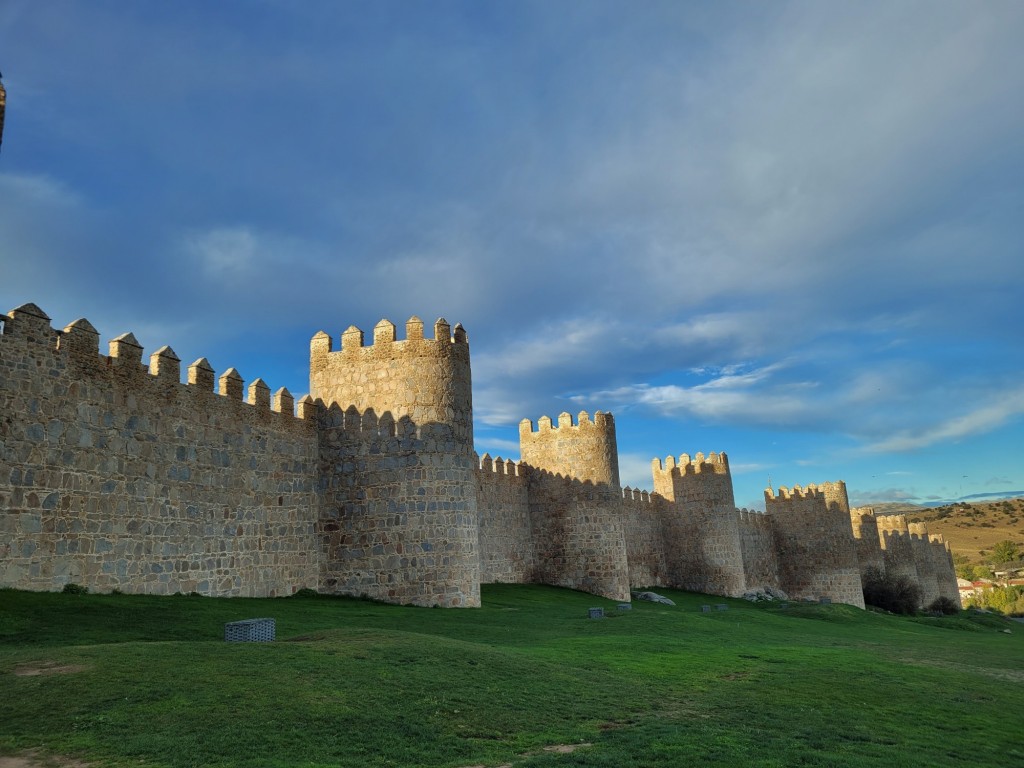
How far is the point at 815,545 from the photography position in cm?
5266

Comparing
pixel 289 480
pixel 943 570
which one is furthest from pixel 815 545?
pixel 289 480

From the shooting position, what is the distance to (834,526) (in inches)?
2064

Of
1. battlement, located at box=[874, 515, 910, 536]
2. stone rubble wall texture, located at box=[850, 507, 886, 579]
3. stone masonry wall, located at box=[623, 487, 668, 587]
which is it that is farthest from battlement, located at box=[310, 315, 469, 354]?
battlement, located at box=[874, 515, 910, 536]

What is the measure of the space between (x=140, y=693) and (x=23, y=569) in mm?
8005

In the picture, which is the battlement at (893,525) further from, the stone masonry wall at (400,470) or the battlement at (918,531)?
the stone masonry wall at (400,470)

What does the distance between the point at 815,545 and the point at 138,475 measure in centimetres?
4636

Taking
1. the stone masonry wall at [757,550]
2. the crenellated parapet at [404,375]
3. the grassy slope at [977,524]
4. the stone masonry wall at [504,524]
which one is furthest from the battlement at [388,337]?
the grassy slope at [977,524]

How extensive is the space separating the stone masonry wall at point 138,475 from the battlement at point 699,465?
1126 inches

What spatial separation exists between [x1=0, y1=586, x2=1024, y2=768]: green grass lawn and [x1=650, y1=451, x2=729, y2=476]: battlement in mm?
28945

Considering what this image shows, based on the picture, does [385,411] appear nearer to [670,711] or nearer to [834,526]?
[670,711]

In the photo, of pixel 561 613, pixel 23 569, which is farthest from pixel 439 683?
pixel 561 613

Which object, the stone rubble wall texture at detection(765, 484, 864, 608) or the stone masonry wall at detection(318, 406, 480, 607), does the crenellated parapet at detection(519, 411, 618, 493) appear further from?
the stone rubble wall texture at detection(765, 484, 864, 608)

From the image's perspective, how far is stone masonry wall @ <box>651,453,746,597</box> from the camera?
Answer: 145 feet

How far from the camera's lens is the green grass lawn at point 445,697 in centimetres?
734
